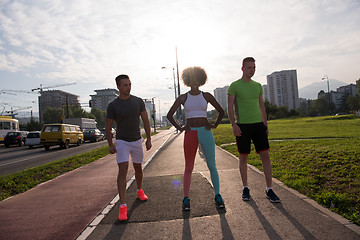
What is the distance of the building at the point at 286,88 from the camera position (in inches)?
4806

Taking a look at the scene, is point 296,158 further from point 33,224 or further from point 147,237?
point 33,224

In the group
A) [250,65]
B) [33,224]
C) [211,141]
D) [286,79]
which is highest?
[286,79]

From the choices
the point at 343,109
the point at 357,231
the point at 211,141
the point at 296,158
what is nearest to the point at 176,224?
the point at 211,141

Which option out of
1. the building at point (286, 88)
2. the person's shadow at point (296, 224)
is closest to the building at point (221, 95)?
the building at point (286, 88)

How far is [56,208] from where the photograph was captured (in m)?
4.38

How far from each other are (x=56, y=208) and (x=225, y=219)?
9.41 feet

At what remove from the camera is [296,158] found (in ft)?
22.3

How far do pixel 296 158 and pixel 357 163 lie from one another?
5.38 ft

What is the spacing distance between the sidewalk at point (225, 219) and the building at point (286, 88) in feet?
407

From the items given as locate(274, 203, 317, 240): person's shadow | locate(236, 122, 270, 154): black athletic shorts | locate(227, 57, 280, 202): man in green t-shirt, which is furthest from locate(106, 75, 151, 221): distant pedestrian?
locate(274, 203, 317, 240): person's shadow

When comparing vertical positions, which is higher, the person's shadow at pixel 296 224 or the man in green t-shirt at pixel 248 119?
the man in green t-shirt at pixel 248 119

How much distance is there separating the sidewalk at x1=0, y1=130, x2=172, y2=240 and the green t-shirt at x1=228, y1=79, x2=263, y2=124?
8.72 feet

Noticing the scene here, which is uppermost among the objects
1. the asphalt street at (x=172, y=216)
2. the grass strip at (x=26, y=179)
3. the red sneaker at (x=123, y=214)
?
the red sneaker at (x=123, y=214)

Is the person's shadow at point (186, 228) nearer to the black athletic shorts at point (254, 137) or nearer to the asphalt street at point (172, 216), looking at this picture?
the asphalt street at point (172, 216)
